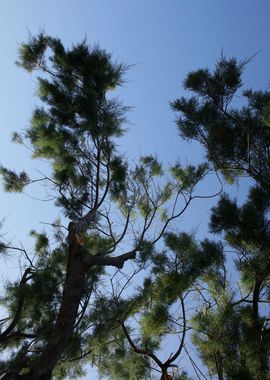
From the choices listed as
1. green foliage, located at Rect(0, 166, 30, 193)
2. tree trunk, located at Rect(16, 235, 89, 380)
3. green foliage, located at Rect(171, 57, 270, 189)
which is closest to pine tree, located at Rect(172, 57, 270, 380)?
green foliage, located at Rect(171, 57, 270, 189)

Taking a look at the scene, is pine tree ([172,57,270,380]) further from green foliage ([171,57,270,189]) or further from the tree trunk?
the tree trunk

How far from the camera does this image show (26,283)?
3.71 m

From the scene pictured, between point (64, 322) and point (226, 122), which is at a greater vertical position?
point (226, 122)

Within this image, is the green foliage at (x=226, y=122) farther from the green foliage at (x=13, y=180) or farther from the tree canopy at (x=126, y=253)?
the green foliage at (x=13, y=180)

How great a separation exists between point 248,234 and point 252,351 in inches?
33.2

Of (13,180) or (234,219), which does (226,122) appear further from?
(13,180)

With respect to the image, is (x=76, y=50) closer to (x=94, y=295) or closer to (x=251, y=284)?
(x=94, y=295)

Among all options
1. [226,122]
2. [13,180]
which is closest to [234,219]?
[226,122]

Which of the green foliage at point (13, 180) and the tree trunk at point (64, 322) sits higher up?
the green foliage at point (13, 180)

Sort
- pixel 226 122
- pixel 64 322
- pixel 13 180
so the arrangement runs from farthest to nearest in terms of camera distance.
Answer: pixel 13 180 < pixel 226 122 < pixel 64 322

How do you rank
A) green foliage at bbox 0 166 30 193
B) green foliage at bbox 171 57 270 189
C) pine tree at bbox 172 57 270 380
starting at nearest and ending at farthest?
pine tree at bbox 172 57 270 380 → green foliage at bbox 171 57 270 189 → green foliage at bbox 0 166 30 193

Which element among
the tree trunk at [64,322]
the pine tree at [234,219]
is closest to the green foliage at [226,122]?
the pine tree at [234,219]

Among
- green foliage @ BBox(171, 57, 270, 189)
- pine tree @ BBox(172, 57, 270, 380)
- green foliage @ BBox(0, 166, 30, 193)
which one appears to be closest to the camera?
pine tree @ BBox(172, 57, 270, 380)

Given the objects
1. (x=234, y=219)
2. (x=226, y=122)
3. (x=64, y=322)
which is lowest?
(x=64, y=322)
